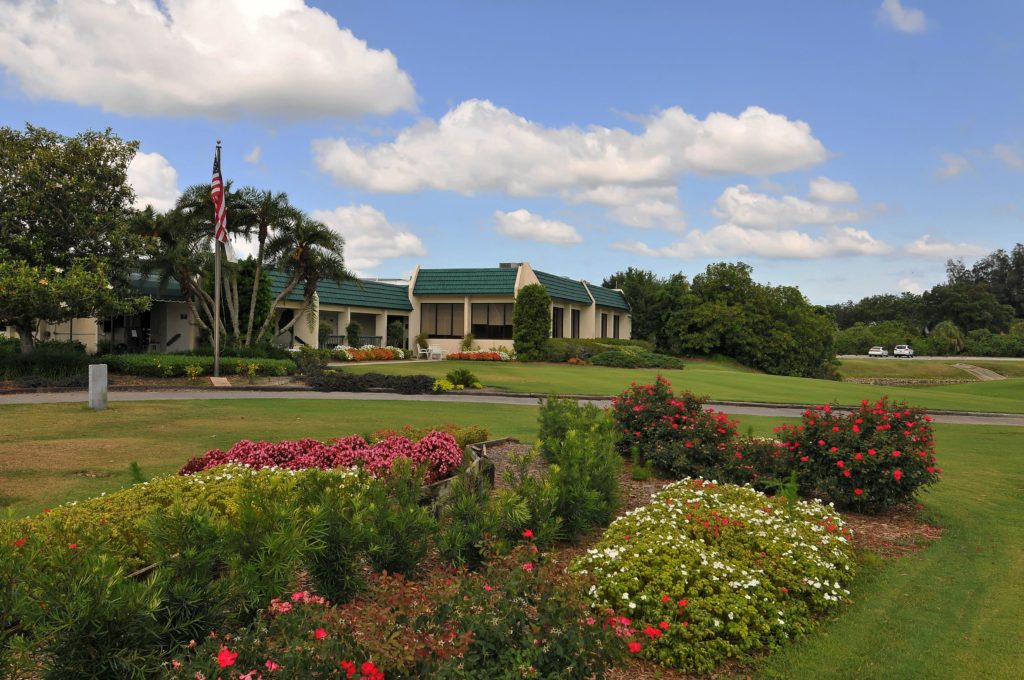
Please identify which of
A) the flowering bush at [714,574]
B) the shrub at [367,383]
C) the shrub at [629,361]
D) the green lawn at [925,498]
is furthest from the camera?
the shrub at [629,361]

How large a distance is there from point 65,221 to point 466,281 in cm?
2234

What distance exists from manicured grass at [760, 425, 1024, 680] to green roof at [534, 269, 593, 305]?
34409 mm

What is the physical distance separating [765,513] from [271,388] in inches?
690

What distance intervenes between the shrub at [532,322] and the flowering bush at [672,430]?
28127 mm

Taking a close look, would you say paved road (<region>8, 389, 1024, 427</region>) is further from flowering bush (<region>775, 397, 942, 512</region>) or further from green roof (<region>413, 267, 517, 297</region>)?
green roof (<region>413, 267, 517, 297</region>)

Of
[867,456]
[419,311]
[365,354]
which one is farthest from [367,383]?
[419,311]

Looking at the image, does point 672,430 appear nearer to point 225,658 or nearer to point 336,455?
point 336,455

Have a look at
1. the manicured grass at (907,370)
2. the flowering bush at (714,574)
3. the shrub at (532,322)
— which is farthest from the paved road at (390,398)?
the manicured grass at (907,370)

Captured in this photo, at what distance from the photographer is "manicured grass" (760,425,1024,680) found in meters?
4.29

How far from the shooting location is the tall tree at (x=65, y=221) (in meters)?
21.2

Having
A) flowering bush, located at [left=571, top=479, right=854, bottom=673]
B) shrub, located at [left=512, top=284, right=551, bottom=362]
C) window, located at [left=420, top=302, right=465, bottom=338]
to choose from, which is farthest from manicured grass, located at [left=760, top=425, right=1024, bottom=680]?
window, located at [left=420, top=302, right=465, bottom=338]

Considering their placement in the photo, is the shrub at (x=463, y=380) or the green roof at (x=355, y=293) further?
the green roof at (x=355, y=293)

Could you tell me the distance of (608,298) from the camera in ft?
166

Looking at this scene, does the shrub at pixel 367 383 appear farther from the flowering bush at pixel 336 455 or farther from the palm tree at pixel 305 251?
the flowering bush at pixel 336 455
